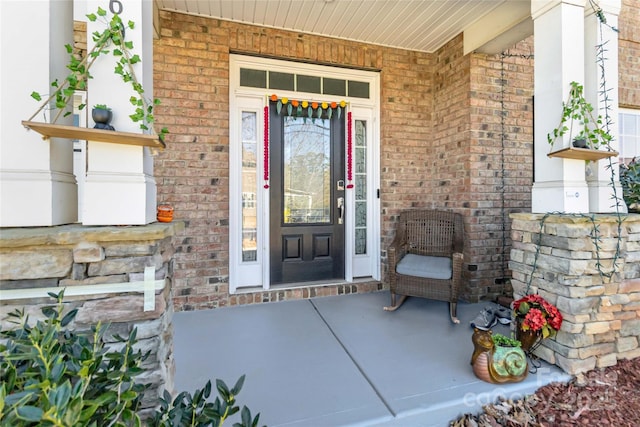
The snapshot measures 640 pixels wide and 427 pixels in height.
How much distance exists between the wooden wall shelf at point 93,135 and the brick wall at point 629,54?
5.26 metres

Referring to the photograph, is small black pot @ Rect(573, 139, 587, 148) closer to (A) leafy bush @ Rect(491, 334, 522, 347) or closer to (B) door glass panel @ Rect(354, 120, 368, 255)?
(A) leafy bush @ Rect(491, 334, 522, 347)

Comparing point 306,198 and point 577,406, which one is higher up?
point 306,198

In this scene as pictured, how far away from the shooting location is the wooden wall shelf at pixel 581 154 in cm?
195

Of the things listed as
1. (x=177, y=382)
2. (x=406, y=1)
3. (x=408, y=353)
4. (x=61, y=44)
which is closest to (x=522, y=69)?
(x=406, y=1)

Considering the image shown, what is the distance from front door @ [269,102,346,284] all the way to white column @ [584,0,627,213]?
2084mm

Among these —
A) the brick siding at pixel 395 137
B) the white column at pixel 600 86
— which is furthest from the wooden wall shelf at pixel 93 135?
the white column at pixel 600 86

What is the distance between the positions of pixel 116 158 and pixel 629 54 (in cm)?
573

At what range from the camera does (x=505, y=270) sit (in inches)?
Result: 130

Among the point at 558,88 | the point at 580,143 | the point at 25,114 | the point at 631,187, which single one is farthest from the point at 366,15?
the point at 25,114

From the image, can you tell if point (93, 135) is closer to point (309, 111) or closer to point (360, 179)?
point (309, 111)

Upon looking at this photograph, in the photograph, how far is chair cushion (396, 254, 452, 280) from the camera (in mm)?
2740

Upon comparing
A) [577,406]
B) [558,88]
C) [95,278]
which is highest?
[558,88]

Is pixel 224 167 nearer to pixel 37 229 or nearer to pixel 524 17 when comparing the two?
pixel 37 229

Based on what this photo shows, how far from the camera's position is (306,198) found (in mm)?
3398
